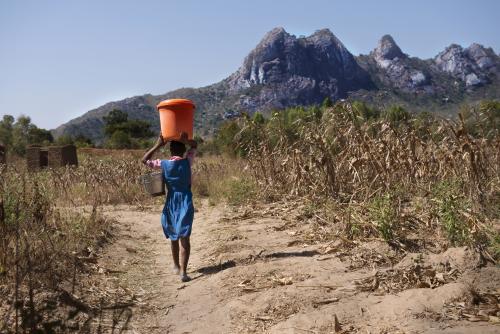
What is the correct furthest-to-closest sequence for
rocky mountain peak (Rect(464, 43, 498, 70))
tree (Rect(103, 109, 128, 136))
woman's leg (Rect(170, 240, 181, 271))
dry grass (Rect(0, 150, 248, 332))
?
rocky mountain peak (Rect(464, 43, 498, 70)) → tree (Rect(103, 109, 128, 136)) → woman's leg (Rect(170, 240, 181, 271)) → dry grass (Rect(0, 150, 248, 332))

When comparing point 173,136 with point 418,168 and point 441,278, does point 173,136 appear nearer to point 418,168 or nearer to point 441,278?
point 441,278

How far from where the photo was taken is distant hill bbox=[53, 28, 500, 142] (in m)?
105

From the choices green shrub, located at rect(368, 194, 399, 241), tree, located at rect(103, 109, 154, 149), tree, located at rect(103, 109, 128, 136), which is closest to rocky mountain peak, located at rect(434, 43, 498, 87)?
tree, located at rect(103, 109, 154, 149)

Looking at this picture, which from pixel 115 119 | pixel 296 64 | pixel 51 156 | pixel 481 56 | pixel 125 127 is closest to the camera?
pixel 51 156

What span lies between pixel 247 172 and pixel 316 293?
6.75m

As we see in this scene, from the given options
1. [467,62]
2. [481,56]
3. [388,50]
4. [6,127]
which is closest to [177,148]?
[6,127]

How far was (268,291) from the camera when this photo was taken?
3869 mm

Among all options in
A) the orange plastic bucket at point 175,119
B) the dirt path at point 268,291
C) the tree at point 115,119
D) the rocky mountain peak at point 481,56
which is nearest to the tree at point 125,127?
the tree at point 115,119

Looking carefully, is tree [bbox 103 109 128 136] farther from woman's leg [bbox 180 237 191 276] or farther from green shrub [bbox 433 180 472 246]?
green shrub [bbox 433 180 472 246]

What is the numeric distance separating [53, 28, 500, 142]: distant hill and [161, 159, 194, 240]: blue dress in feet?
299

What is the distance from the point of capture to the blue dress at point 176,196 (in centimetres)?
486

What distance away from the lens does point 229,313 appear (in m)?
3.72

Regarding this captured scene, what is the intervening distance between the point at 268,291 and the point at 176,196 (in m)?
1.51

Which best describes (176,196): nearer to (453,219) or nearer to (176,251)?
(176,251)
